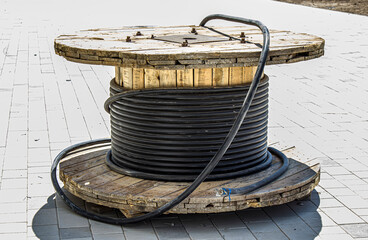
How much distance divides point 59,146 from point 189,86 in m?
2.05

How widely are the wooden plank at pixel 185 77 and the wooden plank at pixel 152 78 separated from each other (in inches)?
5.4

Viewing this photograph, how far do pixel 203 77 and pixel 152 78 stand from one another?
346 millimetres

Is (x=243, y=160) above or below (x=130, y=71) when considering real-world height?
below

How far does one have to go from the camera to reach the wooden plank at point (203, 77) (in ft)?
14.2

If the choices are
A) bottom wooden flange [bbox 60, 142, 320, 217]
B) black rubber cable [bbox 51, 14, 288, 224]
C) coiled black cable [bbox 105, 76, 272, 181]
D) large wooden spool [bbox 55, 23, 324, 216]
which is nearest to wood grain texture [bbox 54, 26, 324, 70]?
large wooden spool [bbox 55, 23, 324, 216]

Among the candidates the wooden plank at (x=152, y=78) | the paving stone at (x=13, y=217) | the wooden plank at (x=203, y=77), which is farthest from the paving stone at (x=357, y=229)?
the paving stone at (x=13, y=217)

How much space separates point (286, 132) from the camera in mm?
6445

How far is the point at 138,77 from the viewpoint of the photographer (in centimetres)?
443

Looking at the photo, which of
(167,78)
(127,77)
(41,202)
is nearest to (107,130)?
(41,202)

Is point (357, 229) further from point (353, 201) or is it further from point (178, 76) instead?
point (178, 76)

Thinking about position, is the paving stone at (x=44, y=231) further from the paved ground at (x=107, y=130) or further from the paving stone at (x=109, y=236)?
the paving stone at (x=109, y=236)

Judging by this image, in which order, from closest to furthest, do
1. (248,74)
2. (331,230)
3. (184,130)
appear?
(331,230) → (184,130) → (248,74)

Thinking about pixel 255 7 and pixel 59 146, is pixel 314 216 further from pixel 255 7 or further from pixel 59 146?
pixel 255 7

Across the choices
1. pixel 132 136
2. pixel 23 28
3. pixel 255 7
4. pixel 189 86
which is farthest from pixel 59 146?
pixel 255 7
